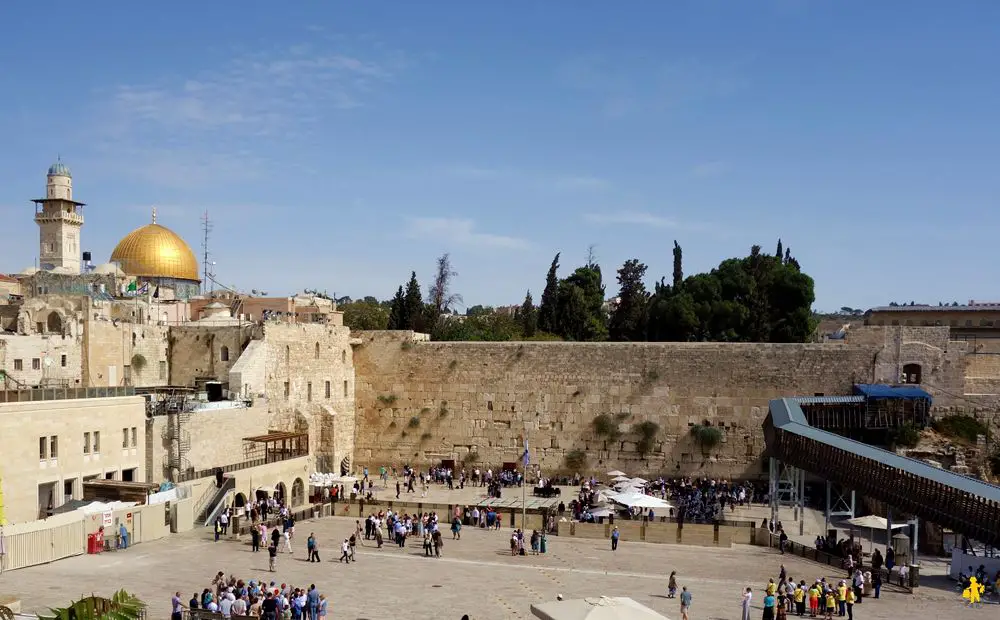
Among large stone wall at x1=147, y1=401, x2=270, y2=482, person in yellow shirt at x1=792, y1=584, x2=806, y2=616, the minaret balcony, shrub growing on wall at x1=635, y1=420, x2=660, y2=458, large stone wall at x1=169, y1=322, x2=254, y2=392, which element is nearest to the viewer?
person in yellow shirt at x1=792, y1=584, x2=806, y2=616

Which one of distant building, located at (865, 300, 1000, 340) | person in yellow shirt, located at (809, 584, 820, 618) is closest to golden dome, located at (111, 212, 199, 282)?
person in yellow shirt, located at (809, 584, 820, 618)

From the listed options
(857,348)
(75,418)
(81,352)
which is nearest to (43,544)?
(75,418)

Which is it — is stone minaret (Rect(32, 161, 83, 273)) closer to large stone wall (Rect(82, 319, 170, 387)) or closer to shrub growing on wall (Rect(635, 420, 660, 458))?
large stone wall (Rect(82, 319, 170, 387))

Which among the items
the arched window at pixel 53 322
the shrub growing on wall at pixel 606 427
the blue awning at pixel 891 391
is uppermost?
the arched window at pixel 53 322

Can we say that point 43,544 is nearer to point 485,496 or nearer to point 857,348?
point 485,496

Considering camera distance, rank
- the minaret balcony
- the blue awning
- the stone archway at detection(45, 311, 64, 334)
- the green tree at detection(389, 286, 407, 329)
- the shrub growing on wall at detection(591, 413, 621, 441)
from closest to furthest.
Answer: the blue awning
the stone archway at detection(45, 311, 64, 334)
the shrub growing on wall at detection(591, 413, 621, 441)
the minaret balcony
the green tree at detection(389, 286, 407, 329)

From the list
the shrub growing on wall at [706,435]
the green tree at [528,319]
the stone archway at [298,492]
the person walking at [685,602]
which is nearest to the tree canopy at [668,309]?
the green tree at [528,319]

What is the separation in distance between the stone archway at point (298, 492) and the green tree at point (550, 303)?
22065 mm

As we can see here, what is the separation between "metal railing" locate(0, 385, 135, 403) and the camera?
73.8 feet

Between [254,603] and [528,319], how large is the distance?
40.6 metres

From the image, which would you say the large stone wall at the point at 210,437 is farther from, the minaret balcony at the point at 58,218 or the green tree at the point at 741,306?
the green tree at the point at 741,306

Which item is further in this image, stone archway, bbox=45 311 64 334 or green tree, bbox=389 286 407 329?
green tree, bbox=389 286 407 329

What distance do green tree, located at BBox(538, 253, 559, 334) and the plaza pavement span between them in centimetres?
2568

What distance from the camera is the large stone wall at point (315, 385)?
33.2 m
